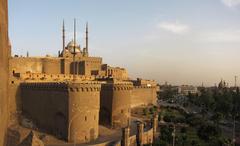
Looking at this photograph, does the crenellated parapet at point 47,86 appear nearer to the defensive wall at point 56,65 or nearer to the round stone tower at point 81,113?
the round stone tower at point 81,113

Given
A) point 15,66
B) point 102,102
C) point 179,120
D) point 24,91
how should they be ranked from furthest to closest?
1. point 179,120
2. point 15,66
3. point 102,102
4. point 24,91

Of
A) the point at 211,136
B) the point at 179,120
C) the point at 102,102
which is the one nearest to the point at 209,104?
the point at 179,120

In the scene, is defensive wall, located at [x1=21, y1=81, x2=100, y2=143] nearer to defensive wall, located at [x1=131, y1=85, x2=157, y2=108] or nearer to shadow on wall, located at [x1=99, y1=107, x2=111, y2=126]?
shadow on wall, located at [x1=99, y1=107, x2=111, y2=126]

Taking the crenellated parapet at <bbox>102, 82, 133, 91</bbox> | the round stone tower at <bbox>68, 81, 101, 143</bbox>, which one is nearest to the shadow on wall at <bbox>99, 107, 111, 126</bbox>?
the crenellated parapet at <bbox>102, 82, 133, 91</bbox>

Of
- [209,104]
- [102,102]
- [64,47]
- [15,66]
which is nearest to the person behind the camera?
[102,102]

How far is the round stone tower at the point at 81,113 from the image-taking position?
27875mm

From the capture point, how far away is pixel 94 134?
29156 millimetres

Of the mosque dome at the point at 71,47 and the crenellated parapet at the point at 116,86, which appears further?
the mosque dome at the point at 71,47

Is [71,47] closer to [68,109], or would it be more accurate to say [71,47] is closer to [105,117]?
[105,117]

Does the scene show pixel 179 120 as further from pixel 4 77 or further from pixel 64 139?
pixel 4 77

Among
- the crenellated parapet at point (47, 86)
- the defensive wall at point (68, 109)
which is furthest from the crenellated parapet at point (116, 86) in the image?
the crenellated parapet at point (47, 86)

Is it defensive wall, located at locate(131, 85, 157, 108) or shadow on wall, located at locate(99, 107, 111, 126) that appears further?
defensive wall, located at locate(131, 85, 157, 108)

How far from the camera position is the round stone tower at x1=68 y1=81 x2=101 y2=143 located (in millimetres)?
27875

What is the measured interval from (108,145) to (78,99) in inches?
187
